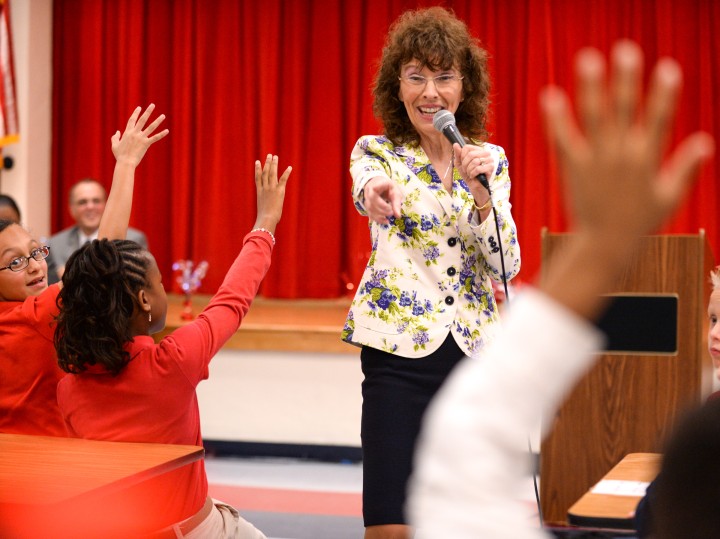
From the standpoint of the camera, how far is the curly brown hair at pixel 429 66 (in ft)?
7.68

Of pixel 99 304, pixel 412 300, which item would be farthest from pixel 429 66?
pixel 99 304

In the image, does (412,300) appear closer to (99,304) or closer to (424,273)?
(424,273)

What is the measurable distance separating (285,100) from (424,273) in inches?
164

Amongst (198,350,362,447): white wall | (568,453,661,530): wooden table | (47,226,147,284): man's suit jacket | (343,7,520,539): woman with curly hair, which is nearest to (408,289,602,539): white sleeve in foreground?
(568,453,661,530): wooden table

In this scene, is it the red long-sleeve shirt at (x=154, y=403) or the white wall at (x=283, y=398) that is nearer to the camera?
the red long-sleeve shirt at (x=154, y=403)

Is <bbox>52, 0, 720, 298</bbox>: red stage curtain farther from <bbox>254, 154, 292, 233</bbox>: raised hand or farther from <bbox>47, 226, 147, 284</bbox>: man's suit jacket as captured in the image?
<bbox>254, 154, 292, 233</bbox>: raised hand

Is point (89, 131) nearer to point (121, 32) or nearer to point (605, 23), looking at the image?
point (121, 32)

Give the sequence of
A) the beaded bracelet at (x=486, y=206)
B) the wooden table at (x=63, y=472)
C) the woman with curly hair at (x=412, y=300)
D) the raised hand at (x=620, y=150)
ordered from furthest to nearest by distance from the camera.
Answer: the woman with curly hair at (x=412, y=300)
the beaded bracelet at (x=486, y=206)
the wooden table at (x=63, y=472)
the raised hand at (x=620, y=150)

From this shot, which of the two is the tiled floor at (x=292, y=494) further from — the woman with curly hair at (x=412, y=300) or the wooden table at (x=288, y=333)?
the woman with curly hair at (x=412, y=300)

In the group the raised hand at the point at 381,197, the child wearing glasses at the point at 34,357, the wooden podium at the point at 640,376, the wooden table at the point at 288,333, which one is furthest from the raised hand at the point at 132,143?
the wooden table at the point at 288,333

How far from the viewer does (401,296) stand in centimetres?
223

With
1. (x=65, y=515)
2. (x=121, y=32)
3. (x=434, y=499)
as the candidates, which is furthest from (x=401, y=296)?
(x=121, y=32)

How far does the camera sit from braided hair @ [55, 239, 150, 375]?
2.03 metres

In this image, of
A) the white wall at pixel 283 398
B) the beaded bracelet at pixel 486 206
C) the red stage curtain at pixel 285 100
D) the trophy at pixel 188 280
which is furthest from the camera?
the red stage curtain at pixel 285 100
